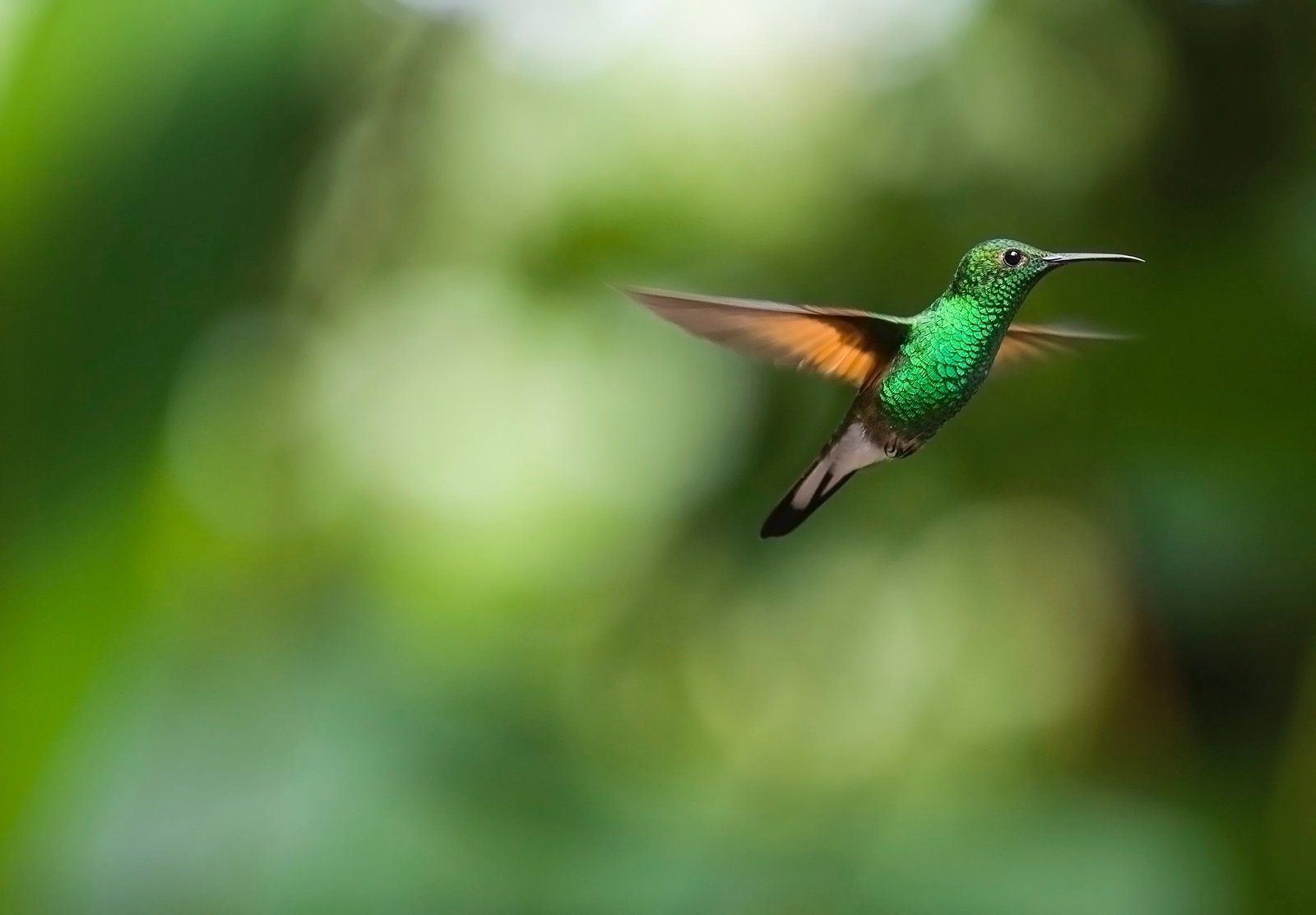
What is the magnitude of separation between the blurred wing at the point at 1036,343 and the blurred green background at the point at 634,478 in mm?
522

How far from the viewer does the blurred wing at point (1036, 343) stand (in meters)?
0.36

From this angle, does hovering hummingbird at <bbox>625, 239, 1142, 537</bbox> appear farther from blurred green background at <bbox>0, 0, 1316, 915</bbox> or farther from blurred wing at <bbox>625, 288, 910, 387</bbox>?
blurred green background at <bbox>0, 0, 1316, 915</bbox>

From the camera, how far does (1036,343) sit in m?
0.41

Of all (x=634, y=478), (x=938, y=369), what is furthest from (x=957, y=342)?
(x=634, y=478)

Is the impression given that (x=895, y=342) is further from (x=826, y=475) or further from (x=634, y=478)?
(x=634, y=478)

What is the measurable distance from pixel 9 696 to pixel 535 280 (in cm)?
79

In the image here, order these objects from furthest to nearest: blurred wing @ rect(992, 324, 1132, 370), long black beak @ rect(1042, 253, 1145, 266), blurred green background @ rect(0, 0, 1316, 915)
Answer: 1. blurred green background @ rect(0, 0, 1316, 915)
2. blurred wing @ rect(992, 324, 1132, 370)
3. long black beak @ rect(1042, 253, 1145, 266)

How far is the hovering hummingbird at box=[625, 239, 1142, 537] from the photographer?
0.30 m

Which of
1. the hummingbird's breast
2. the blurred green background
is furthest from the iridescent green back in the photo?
the blurred green background

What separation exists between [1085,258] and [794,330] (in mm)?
126

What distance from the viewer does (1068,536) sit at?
1.42 m

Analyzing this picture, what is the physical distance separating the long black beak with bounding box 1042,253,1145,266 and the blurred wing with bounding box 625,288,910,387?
49 mm

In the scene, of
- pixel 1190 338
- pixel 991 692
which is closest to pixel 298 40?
pixel 1190 338

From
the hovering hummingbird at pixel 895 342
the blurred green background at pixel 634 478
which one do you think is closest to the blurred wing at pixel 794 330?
the hovering hummingbird at pixel 895 342
